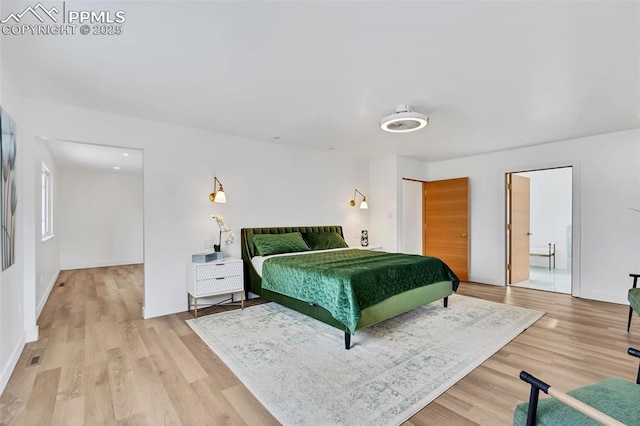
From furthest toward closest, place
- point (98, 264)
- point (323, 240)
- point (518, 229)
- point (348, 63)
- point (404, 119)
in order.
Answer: point (98, 264) < point (518, 229) < point (323, 240) < point (404, 119) < point (348, 63)

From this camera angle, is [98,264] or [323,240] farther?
[98,264]

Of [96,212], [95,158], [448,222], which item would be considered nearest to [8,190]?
Answer: [95,158]

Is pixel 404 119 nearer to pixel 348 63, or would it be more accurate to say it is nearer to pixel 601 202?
pixel 348 63

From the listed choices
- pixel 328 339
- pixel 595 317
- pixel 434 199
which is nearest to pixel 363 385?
pixel 328 339

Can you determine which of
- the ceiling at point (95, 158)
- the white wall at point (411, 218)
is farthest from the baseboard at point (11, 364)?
the white wall at point (411, 218)

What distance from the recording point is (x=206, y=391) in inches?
84.3

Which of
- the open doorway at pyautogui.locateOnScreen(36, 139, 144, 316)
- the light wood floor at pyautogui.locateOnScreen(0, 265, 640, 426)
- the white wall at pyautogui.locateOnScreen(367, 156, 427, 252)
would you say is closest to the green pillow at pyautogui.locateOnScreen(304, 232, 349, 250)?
the white wall at pyautogui.locateOnScreen(367, 156, 427, 252)

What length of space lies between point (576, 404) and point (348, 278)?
6.05 ft

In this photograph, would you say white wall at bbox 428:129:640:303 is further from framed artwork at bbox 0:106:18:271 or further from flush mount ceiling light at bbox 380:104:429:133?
framed artwork at bbox 0:106:18:271

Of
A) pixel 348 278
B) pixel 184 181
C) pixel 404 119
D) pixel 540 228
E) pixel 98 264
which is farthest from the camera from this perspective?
pixel 98 264

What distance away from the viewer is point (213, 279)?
377 centimetres

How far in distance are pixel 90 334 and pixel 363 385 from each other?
9.70ft

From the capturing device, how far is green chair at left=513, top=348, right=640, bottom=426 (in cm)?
112

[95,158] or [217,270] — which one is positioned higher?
[95,158]
